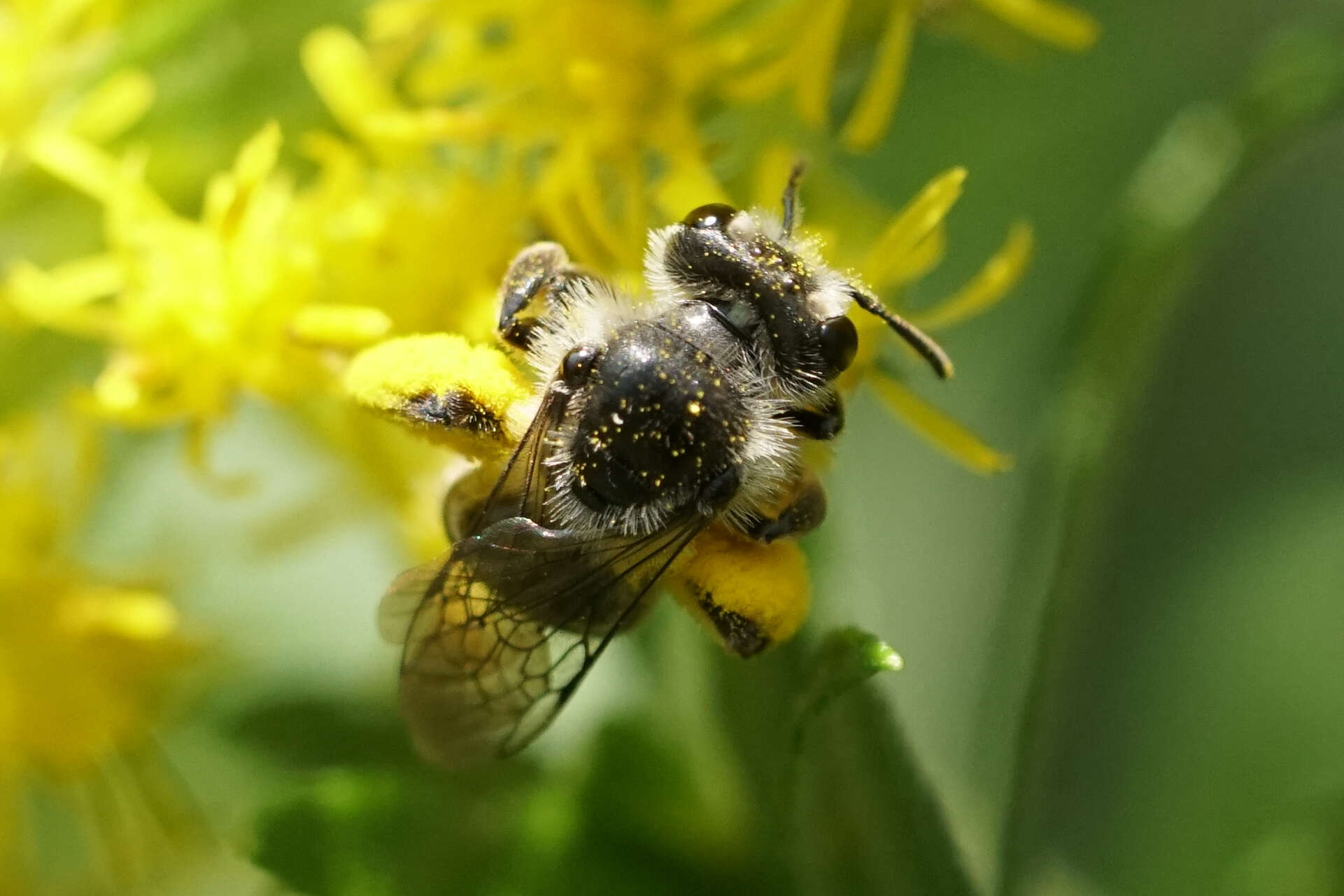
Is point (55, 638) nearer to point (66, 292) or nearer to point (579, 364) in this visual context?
point (66, 292)

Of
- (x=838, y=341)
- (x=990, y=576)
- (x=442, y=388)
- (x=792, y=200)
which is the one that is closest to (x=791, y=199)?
(x=792, y=200)

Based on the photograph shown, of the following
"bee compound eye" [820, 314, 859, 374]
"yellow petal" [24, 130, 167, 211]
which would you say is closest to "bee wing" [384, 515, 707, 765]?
"bee compound eye" [820, 314, 859, 374]

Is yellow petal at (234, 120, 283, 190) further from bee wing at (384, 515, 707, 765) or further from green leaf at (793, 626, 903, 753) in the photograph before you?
green leaf at (793, 626, 903, 753)

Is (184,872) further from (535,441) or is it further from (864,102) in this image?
(864,102)

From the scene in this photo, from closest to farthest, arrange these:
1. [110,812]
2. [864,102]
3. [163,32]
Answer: [864,102], [163,32], [110,812]

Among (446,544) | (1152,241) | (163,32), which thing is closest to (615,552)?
(446,544)

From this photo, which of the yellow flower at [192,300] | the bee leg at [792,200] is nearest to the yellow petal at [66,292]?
the yellow flower at [192,300]
